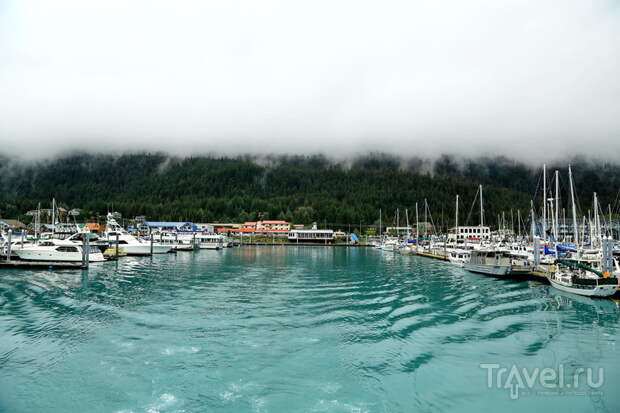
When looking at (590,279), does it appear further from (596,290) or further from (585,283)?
(596,290)

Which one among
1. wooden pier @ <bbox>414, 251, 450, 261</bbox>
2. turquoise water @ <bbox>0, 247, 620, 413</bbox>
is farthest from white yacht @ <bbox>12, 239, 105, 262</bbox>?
wooden pier @ <bbox>414, 251, 450, 261</bbox>

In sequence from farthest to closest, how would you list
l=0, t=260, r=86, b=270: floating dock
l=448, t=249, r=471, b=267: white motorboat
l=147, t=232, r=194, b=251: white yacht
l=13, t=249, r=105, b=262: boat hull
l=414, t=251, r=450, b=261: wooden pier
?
l=147, t=232, r=194, b=251: white yacht, l=414, t=251, r=450, b=261: wooden pier, l=448, t=249, r=471, b=267: white motorboat, l=13, t=249, r=105, b=262: boat hull, l=0, t=260, r=86, b=270: floating dock

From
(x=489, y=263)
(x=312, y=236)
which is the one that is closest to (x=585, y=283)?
(x=489, y=263)

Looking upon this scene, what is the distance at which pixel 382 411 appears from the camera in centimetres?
1181

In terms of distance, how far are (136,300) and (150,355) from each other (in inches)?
519

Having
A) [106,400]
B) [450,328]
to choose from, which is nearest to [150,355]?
[106,400]

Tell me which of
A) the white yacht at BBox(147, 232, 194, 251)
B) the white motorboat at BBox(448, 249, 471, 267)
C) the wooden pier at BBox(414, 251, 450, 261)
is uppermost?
the white yacht at BBox(147, 232, 194, 251)

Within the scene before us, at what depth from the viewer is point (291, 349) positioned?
1695 cm

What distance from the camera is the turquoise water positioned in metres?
12.5

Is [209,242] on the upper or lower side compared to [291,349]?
lower

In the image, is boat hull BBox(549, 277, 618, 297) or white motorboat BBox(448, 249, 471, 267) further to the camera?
white motorboat BBox(448, 249, 471, 267)

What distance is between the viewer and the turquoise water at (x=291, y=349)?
12.5m

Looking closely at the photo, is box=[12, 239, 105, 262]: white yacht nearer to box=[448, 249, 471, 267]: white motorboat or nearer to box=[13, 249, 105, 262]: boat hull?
box=[13, 249, 105, 262]: boat hull

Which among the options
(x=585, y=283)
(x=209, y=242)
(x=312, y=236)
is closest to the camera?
(x=585, y=283)
